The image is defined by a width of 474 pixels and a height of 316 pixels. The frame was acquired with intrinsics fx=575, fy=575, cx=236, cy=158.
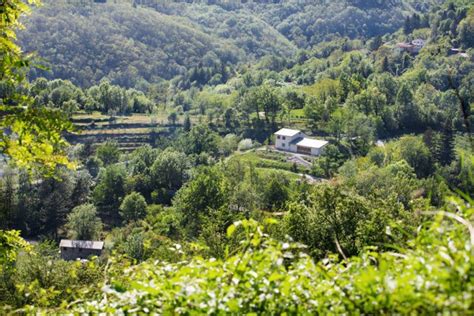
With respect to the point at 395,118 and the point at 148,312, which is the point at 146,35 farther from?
the point at 148,312

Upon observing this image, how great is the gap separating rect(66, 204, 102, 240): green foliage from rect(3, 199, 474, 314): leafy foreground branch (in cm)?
4026

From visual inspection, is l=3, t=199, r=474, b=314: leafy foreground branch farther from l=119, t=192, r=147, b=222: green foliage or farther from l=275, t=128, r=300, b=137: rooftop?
l=275, t=128, r=300, b=137: rooftop

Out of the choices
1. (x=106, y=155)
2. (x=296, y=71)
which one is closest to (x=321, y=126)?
(x=106, y=155)

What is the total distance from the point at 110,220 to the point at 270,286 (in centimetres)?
4682

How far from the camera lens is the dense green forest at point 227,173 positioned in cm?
330

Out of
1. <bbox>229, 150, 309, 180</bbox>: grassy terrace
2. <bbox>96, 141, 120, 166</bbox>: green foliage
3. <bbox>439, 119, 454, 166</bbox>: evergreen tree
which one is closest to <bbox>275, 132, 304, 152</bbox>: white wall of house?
<bbox>229, 150, 309, 180</bbox>: grassy terrace

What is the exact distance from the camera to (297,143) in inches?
2456

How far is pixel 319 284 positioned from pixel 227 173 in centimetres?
4520

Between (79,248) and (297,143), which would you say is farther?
(297,143)

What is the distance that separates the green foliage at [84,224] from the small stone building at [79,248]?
5.41 feet

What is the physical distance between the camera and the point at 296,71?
363 feet

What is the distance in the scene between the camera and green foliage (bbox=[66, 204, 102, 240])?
42.4 metres

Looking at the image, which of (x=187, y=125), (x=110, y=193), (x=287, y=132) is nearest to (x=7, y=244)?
(x=110, y=193)

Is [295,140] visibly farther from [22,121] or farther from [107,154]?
[22,121]
